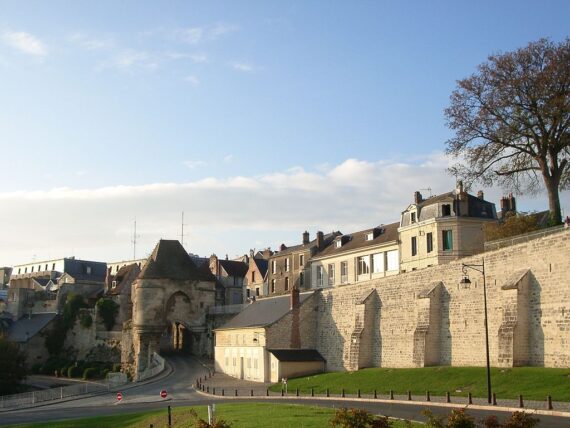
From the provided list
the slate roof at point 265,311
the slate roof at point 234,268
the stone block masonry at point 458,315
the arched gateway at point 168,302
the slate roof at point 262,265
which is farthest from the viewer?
the slate roof at point 234,268

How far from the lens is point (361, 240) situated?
67875 mm

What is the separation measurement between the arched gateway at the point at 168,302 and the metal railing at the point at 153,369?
1413 millimetres

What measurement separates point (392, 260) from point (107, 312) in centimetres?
3654

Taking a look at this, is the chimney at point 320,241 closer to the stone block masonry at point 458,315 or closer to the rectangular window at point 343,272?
the rectangular window at point 343,272

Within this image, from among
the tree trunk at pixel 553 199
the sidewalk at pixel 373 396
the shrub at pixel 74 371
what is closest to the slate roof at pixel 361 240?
the sidewalk at pixel 373 396

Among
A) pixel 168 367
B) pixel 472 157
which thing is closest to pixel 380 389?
pixel 472 157

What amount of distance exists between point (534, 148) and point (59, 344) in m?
62.1

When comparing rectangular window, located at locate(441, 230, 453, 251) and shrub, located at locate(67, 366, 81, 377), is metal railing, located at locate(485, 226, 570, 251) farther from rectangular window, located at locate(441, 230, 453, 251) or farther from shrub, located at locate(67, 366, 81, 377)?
shrub, located at locate(67, 366, 81, 377)

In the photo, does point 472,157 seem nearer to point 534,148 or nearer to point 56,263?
point 534,148

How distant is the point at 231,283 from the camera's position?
9231cm

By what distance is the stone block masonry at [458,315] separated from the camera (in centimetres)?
3444

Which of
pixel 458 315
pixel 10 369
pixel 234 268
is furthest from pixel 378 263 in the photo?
pixel 234 268

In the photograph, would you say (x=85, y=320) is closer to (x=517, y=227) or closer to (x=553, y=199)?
(x=517, y=227)

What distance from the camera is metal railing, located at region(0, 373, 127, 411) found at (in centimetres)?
5256
